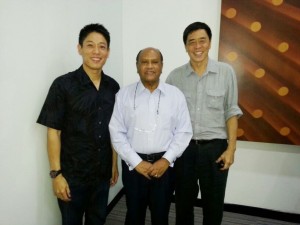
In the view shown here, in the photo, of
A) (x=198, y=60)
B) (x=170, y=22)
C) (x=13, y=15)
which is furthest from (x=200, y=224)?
(x=13, y=15)

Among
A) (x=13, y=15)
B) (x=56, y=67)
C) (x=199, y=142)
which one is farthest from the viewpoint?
(x=199, y=142)

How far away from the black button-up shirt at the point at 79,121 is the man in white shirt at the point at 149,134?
0.32ft

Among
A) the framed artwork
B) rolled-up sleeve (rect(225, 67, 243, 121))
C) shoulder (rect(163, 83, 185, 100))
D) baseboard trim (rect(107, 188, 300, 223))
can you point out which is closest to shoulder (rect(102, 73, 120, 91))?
shoulder (rect(163, 83, 185, 100))

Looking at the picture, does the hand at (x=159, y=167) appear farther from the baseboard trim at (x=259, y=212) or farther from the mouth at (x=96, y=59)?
the baseboard trim at (x=259, y=212)

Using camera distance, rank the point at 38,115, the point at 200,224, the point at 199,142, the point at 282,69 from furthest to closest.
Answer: the point at 200,224 → the point at 282,69 → the point at 199,142 → the point at 38,115

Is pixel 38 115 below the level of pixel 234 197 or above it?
above

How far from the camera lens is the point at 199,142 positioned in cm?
180

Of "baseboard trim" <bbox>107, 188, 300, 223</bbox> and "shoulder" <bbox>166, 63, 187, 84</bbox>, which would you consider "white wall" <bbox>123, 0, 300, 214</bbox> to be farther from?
"shoulder" <bbox>166, 63, 187, 84</bbox>

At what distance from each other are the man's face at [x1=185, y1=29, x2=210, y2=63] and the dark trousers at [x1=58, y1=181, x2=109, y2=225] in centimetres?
108

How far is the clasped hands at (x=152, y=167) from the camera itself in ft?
5.13

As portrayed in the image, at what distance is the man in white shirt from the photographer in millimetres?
1582

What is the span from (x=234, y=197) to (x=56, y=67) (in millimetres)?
2159

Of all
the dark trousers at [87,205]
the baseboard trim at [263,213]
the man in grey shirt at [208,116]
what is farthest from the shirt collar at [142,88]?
the baseboard trim at [263,213]

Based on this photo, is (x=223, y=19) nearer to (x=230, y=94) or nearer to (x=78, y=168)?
(x=230, y=94)
